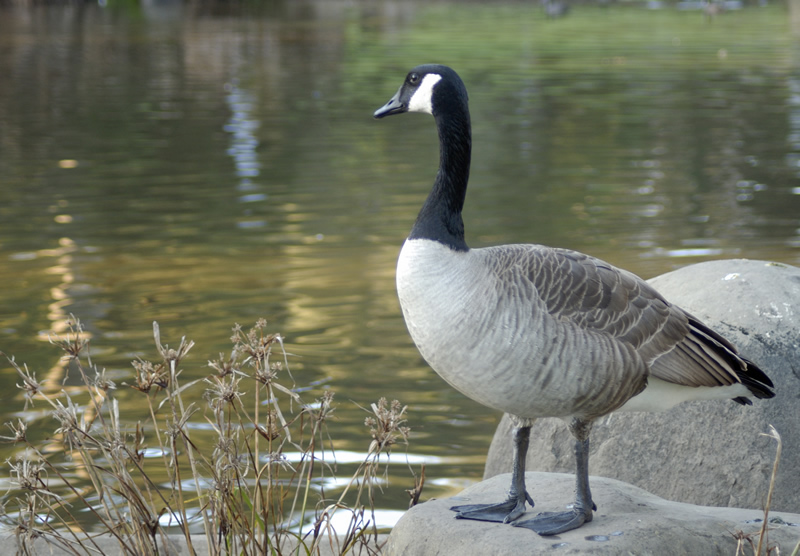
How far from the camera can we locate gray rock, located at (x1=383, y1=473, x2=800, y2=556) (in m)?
4.12

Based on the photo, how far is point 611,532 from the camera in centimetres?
423

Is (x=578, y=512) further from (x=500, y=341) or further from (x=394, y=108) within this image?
(x=394, y=108)

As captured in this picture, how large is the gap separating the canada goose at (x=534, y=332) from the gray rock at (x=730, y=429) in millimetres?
913

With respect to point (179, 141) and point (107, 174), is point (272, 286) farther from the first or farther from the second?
point (179, 141)

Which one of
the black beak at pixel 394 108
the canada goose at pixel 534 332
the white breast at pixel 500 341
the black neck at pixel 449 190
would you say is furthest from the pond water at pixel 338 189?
the black beak at pixel 394 108

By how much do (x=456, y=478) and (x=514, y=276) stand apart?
2.93m

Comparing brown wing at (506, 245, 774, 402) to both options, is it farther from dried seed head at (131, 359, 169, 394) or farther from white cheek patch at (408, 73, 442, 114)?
dried seed head at (131, 359, 169, 394)

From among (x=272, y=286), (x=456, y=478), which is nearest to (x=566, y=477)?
(x=456, y=478)

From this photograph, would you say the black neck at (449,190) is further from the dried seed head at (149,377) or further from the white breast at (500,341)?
the dried seed head at (149,377)

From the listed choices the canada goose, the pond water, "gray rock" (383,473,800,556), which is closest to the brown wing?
the canada goose

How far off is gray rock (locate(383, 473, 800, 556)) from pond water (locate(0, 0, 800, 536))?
196 cm

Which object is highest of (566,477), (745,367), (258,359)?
(258,359)

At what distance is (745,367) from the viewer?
14.7 ft

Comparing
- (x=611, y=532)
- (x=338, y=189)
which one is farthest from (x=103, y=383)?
(x=338, y=189)
